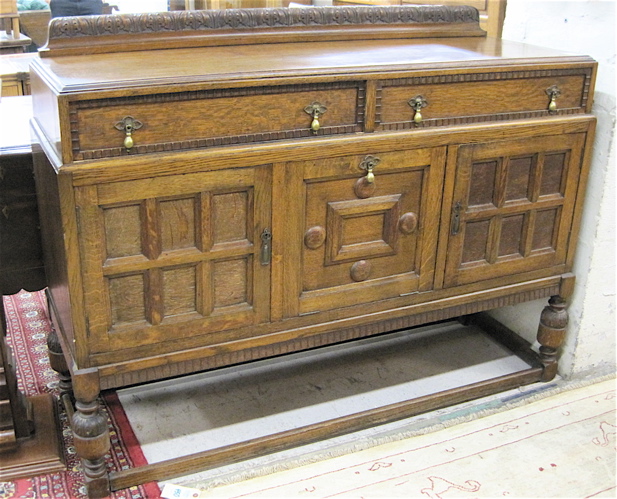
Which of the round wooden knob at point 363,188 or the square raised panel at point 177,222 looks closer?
the square raised panel at point 177,222

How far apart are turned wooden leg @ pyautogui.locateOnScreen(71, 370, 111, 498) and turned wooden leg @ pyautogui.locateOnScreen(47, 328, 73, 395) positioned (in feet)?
1.34

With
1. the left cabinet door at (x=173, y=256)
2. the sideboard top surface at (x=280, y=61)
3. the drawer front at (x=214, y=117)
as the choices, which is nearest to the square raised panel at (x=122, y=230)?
the left cabinet door at (x=173, y=256)

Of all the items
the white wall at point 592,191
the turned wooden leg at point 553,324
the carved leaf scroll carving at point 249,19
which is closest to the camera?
the carved leaf scroll carving at point 249,19

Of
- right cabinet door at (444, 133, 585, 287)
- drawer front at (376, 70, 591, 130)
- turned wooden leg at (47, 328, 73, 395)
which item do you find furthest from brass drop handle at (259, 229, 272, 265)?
turned wooden leg at (47, 328, 73, 395)

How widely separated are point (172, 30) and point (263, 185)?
1.76ft

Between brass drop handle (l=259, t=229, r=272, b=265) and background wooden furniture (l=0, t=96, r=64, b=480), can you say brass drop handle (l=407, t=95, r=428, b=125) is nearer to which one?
brass drop handle (l=259, t=229, r=272, b=265)

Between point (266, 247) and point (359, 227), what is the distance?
25 cm

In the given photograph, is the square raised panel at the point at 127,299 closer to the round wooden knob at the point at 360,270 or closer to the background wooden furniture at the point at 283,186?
the background wooden furniture at the point at 283,186

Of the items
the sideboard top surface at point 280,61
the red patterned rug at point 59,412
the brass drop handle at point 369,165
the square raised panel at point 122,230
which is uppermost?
the sideboard top surface at point 280,61

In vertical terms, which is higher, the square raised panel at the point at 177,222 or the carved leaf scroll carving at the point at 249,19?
the carved leaf scroll carving at the point at 249,19

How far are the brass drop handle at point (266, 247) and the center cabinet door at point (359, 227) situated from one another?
4 centimetres

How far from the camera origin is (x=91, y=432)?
1.68 m

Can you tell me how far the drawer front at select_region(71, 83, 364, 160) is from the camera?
1.46 metres

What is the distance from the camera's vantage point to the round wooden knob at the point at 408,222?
183 cm
